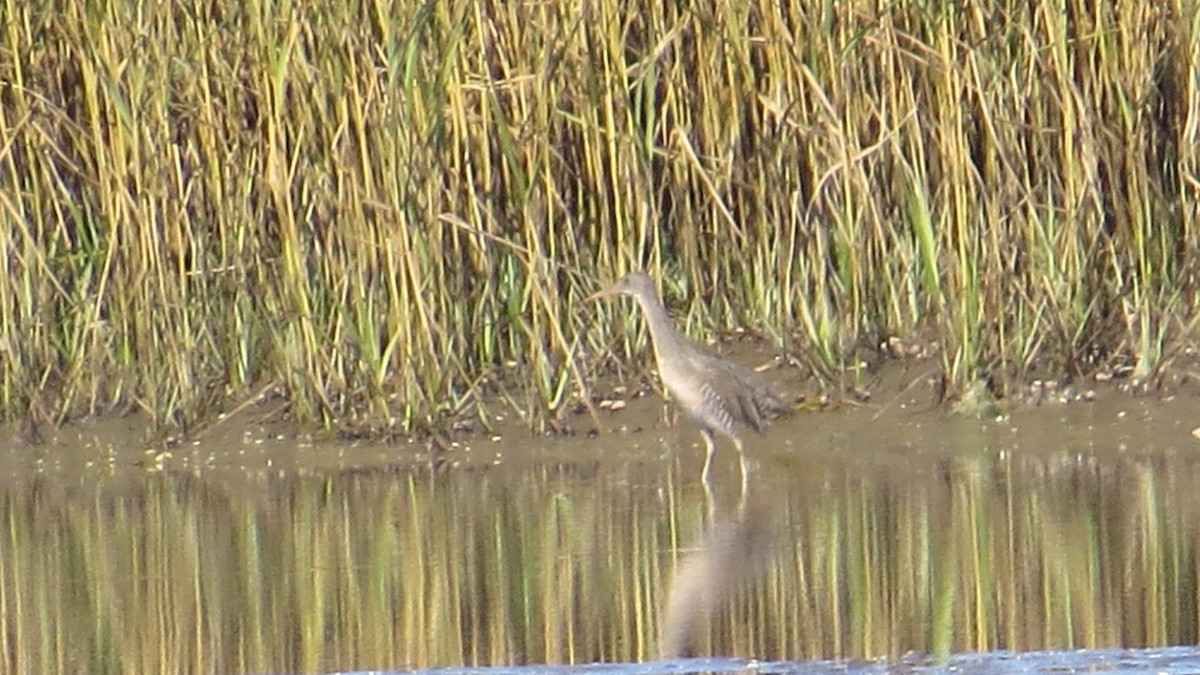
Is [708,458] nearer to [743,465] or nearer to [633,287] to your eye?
[743,465]

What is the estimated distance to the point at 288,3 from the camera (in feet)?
33.8

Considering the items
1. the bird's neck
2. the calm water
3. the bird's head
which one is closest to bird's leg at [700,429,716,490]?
the calm water

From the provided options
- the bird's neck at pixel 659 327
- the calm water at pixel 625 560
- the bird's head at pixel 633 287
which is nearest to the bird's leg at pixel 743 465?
the calm water at pixel 625 560

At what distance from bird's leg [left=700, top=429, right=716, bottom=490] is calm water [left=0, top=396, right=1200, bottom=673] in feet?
0.26

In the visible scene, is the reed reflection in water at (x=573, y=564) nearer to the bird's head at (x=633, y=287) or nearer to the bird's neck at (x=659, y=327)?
the bird's neck at (x=659, y=327)

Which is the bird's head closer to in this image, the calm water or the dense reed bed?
the dense reed bed

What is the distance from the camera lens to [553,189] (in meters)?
10.5

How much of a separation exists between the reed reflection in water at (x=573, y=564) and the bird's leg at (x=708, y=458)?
102 millimetres

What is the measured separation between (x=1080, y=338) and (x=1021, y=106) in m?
0.86

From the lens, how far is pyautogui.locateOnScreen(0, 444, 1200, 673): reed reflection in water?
6535 millimetres

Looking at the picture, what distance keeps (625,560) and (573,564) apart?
0.16 m

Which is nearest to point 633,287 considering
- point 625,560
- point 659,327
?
point 659,327

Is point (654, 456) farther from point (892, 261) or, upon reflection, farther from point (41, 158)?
point (41, 158)

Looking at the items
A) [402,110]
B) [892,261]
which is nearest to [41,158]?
[402,110]
